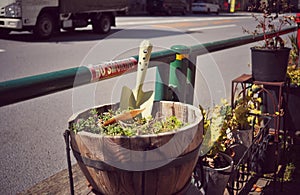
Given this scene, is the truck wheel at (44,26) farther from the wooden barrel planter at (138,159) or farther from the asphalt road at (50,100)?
the wooden barrel planter at (138,159)

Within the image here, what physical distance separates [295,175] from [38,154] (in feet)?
8.34

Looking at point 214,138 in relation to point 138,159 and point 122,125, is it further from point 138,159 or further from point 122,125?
point 138,159

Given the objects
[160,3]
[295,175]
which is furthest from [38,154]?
[160,3]

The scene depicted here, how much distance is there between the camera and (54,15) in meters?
14.1

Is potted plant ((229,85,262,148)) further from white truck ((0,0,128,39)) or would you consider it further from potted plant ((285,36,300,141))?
white truck ((0,0,128,39))

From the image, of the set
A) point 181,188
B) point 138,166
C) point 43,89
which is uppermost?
point 43,89

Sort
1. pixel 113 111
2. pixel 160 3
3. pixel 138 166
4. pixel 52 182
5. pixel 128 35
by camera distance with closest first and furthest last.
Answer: pixel 138 166
pixel 113 111
pixel 52 182
pixel 128 35
pixel 160 3

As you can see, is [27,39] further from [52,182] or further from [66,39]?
[52,182]

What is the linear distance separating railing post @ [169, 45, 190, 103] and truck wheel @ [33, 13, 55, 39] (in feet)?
38.5

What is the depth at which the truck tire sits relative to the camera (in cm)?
1598

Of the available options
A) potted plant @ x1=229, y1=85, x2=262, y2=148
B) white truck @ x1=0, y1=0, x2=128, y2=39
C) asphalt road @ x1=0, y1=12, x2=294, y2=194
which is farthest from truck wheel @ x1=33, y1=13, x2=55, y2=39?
potted plant @ x1=229, y1=85, x2=262, y2=148

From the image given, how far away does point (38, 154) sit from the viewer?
4.19 meters

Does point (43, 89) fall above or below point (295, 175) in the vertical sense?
above

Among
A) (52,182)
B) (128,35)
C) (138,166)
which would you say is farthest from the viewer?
(128,35)
